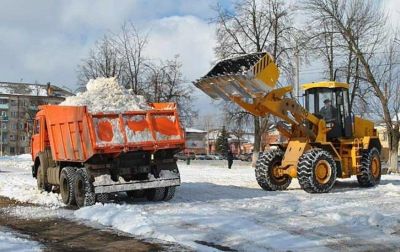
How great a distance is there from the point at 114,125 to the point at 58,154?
2489mm

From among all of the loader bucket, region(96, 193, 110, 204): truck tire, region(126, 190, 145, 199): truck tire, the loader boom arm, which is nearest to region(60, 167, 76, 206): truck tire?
region(96, 193, 110, 204): truck tire

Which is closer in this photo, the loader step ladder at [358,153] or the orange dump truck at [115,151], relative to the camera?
the orange dump truck at [115,151]

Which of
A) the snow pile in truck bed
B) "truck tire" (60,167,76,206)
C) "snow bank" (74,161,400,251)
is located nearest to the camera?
"snow bank" (74,161,400,251)

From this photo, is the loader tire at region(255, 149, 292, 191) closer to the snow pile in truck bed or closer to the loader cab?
the loader cab

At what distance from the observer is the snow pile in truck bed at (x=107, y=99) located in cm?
1415

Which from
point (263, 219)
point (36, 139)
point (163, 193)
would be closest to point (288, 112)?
point (163, 193)

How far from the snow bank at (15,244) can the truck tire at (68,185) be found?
4.34 metres

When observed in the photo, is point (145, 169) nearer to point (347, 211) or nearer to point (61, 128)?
point (61, 128)

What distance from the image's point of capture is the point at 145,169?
14227 millimetres

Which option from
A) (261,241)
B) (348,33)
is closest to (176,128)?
(261,241)

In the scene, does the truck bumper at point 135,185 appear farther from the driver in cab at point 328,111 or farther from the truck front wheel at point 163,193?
the driver in cab at point 328,111

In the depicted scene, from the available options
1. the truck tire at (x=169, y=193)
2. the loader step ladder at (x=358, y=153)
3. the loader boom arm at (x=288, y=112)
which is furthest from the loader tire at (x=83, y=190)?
the loader step ladder at (x=358, y=153)

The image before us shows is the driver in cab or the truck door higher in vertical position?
the driver in cab

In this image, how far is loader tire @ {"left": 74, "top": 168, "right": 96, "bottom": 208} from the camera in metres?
13.7
